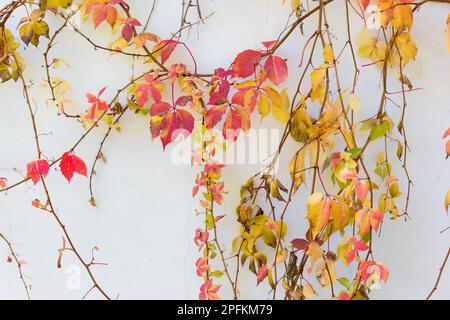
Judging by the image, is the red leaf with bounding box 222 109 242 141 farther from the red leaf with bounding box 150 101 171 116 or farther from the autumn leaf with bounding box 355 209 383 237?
the autumn leaf with bounding box 355 209 383 237

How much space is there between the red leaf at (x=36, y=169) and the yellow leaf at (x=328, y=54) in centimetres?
70

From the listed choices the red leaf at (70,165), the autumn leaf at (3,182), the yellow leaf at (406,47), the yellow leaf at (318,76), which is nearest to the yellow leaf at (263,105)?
the yellow leaf at (318,76)

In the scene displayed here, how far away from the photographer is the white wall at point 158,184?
137 centimetres

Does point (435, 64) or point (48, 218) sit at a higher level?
point (435, 64)

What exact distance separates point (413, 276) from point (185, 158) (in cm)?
64

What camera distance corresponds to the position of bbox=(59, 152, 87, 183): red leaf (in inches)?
53.1

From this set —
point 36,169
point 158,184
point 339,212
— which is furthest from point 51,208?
point 339,212

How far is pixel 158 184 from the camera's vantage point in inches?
56.1

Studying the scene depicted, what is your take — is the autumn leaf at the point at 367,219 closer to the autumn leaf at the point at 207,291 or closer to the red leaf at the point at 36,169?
the autumn leaf at the point at 207,291

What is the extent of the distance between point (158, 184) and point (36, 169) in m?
→ 0.30

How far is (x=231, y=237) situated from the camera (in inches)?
55.8

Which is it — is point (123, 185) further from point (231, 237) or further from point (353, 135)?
point (353, 135)

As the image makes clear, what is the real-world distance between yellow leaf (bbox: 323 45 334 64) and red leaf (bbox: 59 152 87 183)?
0.63 m
